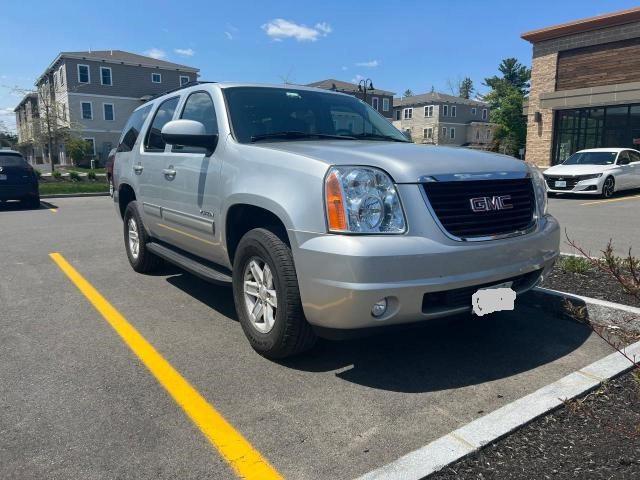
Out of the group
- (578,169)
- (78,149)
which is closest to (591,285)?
(578,169)

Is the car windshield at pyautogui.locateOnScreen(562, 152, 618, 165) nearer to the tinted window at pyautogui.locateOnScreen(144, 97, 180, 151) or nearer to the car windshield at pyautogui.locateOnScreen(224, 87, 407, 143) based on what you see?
the car windshield at pyautogui.locateOnScreen(224, 87, 407, 143)

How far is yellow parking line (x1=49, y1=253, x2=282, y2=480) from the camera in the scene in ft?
7.68

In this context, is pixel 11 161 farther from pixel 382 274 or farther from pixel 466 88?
pixel 466 88

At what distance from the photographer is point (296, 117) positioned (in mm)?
4324

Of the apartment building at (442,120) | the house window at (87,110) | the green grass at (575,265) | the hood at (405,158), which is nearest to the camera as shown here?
the hood at (405,158)

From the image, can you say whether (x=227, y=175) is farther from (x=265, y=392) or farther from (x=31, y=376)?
(x=31, y=376)

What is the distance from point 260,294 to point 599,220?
917 centimetres

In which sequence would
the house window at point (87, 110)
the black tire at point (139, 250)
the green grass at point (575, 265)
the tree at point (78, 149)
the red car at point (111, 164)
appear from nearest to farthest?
the green grass at point (575, 265) → the black tire at point (139, 250) → the red car at point (111, 164) → the tree at point (78, 149) → the house window at point (87, 110)

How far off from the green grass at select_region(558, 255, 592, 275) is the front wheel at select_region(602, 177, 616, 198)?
11257mm

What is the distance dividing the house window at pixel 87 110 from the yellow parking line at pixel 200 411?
43608 millimetres

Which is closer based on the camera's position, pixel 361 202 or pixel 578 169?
pixel 361 202

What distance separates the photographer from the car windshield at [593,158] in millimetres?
15697

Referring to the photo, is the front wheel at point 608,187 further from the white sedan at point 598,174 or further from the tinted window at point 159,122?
the tinted window at point 159,122

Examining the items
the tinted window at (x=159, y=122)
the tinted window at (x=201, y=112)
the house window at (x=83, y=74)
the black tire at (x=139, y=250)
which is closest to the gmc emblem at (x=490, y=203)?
the tinted window at (x=201, y=112)
